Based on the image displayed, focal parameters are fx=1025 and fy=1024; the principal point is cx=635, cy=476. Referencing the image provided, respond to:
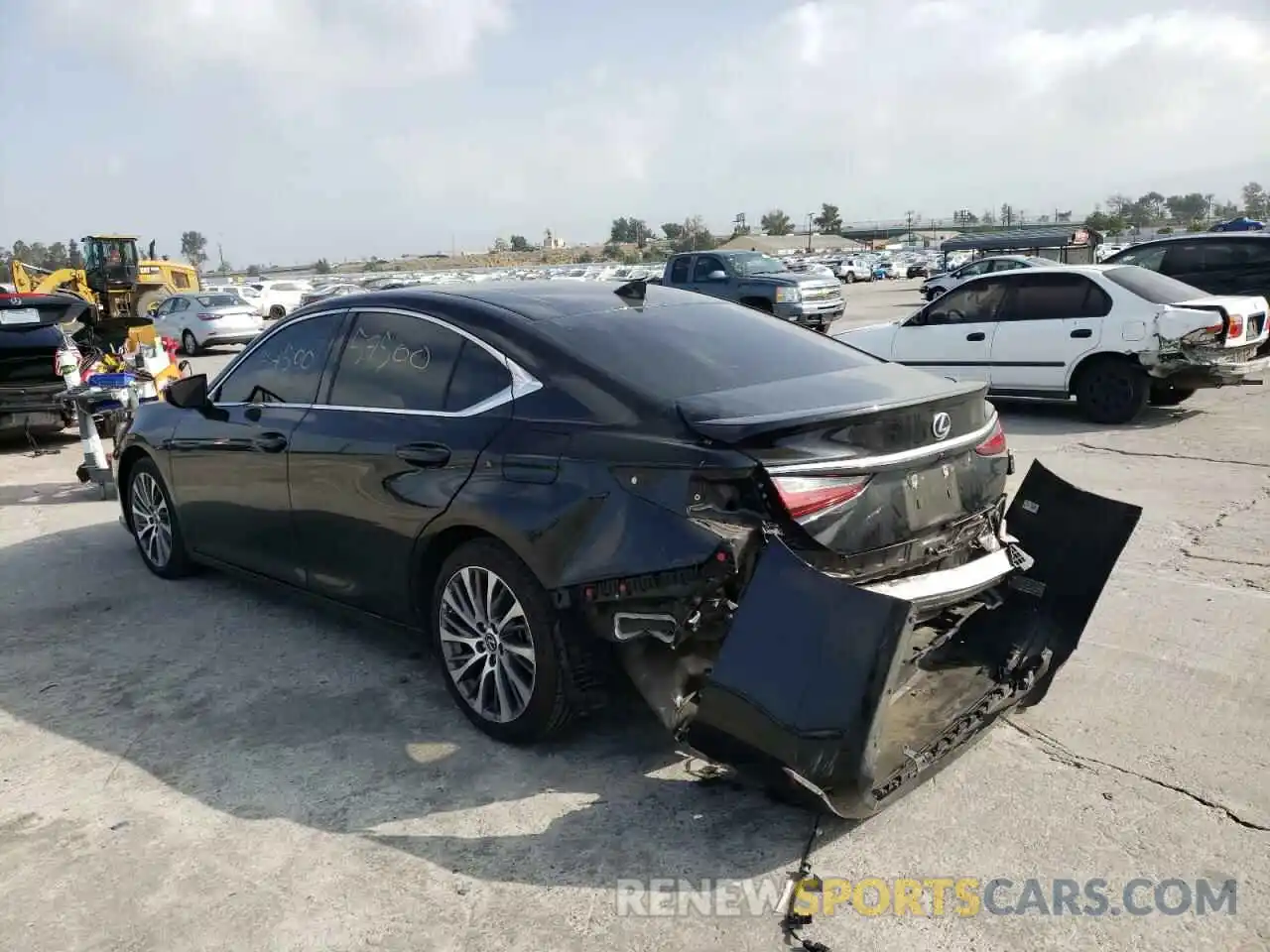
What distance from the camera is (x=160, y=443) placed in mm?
5809

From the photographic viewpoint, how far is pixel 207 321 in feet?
79.6

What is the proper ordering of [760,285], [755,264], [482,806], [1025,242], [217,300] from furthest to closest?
[1025,242], [217,300], [755,264], [760,285], [482,806]

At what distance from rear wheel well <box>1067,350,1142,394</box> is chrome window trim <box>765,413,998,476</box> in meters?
7.19

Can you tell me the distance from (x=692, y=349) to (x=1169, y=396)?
355 inches

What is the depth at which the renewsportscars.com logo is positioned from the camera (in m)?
2.85

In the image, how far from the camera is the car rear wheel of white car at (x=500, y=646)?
3.58 meters

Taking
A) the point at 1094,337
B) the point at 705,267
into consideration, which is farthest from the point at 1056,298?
the point at 705,267

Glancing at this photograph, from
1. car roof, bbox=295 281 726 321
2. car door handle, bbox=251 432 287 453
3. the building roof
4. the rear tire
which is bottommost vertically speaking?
the rear tire

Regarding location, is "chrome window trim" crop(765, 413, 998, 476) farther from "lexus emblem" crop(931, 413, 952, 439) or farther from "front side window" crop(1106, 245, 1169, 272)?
"front side window" crop(1106, 245, 1169, 272)

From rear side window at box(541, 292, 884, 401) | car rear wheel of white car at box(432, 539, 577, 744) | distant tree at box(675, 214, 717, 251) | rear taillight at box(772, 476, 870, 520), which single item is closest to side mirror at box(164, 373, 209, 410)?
car rear wheel of white car at box(432, 539, 577, 744)

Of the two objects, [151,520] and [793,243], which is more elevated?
[793,243]

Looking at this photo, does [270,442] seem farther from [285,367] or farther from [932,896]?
[932,896]

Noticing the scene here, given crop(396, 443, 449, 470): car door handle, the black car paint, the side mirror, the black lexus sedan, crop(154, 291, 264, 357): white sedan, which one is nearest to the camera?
the black lexus sedan

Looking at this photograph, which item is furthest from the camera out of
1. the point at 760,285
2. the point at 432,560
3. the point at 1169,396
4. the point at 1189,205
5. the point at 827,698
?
the point at 1189,205
